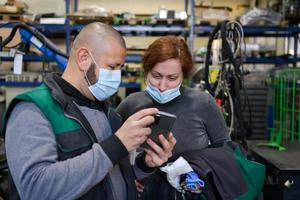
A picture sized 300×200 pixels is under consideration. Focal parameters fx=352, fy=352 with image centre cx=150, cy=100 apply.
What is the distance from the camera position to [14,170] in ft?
3.11

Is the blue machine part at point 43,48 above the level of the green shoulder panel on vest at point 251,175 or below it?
above

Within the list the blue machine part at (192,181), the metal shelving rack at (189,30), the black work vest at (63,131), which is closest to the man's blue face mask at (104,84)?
the black work vest at (63,131)

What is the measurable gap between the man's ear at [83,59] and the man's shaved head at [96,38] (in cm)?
2

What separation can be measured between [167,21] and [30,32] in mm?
2455

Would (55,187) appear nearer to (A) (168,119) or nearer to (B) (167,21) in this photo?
(A) (168,119)

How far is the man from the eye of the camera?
0.92 metres

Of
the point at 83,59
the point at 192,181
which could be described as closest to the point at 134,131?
the point at 83,59

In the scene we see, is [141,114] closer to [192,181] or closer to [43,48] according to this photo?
[192,181]

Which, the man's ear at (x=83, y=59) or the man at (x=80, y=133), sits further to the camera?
the man's ear at (x=83, y=59)

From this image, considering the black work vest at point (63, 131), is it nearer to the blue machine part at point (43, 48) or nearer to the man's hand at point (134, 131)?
the man's hand at point (134, 131)

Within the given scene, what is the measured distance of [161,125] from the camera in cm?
111

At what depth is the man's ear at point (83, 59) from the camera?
44.8 inches

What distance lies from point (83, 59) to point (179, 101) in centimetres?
68

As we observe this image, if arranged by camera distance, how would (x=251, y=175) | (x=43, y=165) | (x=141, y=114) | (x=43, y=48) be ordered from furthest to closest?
(x=43, y=48)
(x=251, y=175)
(x=141, y=114)
(x=43, y=165)
